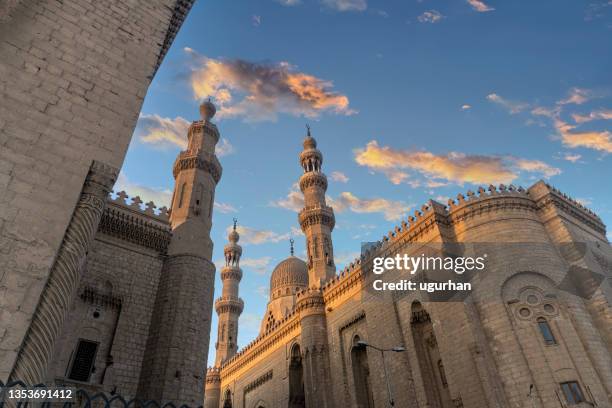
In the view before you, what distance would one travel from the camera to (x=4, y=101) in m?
7.48

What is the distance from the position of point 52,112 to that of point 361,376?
54.7 ft

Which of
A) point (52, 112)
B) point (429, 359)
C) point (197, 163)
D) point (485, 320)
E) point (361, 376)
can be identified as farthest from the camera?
point (361, 376)

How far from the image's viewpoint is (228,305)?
36.2 meters

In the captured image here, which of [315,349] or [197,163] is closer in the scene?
[197,163]

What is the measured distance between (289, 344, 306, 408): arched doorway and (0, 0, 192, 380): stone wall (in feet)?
61.2

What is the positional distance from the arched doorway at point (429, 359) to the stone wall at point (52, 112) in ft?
42.6

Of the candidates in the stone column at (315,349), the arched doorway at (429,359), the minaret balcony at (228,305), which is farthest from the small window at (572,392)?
the minaret balcony at (228,305)

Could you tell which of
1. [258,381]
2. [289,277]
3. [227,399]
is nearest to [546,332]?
[258,381]

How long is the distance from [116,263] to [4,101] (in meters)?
7.92

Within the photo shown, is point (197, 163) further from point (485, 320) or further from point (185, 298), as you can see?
point (485, 320)

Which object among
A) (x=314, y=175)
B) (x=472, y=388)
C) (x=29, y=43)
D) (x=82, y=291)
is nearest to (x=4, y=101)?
(x=29, y=43)

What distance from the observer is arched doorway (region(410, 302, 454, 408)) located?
1562cm

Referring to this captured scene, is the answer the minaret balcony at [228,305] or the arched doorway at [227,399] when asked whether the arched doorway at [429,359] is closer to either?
the arched doorway at [227,399]

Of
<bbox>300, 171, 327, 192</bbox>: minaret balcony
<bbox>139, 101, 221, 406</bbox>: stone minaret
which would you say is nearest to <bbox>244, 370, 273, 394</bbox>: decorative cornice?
<bbox>300, 171, 327, 192</bbox>: minaret balcony
